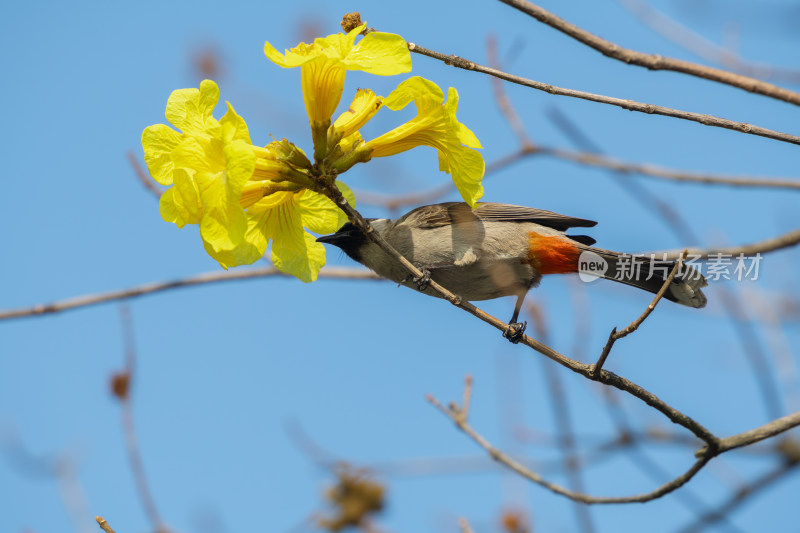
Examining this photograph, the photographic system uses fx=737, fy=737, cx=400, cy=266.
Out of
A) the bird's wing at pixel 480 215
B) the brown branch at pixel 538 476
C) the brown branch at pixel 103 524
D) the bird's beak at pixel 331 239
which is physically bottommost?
the brown branch at pixel 103 524

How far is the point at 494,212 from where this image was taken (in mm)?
5730

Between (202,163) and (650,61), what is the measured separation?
193 cm

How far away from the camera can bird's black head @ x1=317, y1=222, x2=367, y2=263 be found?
5578mm

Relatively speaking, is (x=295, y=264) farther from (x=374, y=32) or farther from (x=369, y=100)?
(x=374, y=32)

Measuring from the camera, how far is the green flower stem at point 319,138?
3428mm

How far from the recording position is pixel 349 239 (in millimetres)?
5633

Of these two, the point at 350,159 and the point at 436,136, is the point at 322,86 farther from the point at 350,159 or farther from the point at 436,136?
the point at 436,136

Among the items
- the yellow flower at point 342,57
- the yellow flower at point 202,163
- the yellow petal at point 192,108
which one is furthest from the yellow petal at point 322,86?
the yellow petal at point 192,108

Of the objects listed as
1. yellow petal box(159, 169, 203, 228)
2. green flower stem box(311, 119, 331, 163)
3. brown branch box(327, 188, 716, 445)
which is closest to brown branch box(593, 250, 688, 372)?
brown branch box(327, 188, 716, 445)

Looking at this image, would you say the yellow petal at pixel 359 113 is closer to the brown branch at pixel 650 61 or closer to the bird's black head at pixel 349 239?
the brown branch at pixel 650 61

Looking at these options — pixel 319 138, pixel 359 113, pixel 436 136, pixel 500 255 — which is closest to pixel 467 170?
pixel 436 136

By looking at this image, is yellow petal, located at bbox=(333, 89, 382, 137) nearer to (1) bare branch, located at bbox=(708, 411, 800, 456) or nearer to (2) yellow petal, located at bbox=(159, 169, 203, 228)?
(2) yellow petal, located at bbox=(159, 169, 203, 228)

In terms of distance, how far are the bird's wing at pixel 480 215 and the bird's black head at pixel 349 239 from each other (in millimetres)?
436

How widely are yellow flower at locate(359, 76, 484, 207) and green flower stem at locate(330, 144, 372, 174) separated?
2 centimetres
